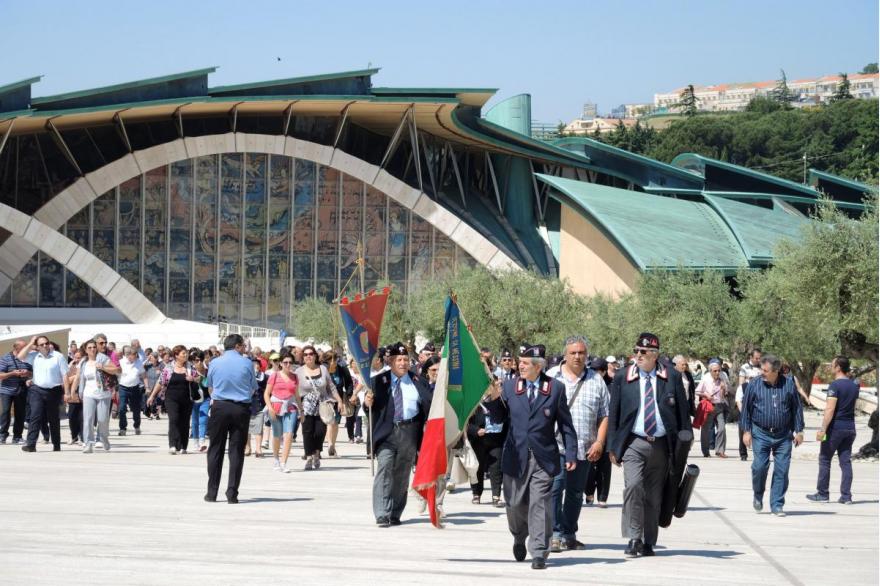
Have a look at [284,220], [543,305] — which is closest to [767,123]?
[284,220]

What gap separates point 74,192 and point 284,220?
8374mm

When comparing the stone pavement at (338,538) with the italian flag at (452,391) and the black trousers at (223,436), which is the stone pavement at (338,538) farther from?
the italian flag at (452,391)

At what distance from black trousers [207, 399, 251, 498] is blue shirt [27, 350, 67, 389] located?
6.44 metres

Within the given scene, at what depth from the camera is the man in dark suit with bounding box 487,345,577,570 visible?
969cm

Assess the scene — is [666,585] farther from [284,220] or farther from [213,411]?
[284,220]

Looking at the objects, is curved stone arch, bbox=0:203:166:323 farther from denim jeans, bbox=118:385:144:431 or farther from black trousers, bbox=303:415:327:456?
black trousers, bbox=303:415:327:456

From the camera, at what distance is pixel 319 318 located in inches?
2036

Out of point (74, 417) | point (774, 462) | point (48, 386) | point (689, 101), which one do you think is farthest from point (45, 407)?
point (689, 101)

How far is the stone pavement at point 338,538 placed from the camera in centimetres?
896

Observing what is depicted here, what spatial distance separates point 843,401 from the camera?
14.5 m

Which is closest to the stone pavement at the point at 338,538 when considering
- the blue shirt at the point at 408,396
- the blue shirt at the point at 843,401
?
the blue shirt at the point at 843,401

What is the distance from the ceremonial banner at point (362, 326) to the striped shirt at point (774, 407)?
11.6 feet

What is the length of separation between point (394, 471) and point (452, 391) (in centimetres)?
100

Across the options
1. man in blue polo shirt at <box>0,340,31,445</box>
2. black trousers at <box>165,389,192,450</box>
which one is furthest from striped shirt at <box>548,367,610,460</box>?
man in blue polo shirt at <box>0,340,31,445</box>
